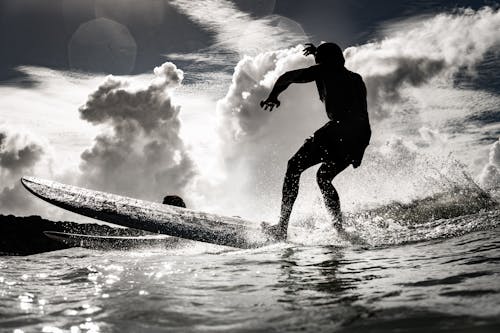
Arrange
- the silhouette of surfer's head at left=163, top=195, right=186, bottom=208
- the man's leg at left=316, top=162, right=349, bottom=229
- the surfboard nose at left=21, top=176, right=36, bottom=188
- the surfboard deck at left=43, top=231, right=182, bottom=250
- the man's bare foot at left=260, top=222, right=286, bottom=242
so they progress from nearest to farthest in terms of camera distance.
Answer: the man's bare foot at left=260, top=222, right=286, bottom=242 < the man's leg at left=316, top=162, right=349, bottom=229 < the surfboard deck at left=43, top=231, right=182, bottom=250 < the surfboard nose at left=21, top=176, right=36, bottom=188 < the silhouette of surfer's head at left=163, top=195, right=186, bottom=208

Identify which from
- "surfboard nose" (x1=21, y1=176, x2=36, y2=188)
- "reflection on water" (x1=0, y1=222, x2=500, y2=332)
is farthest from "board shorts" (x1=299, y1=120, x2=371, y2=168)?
"surfboard nose" (x1=21, y1=176, x2=36, y2=188)

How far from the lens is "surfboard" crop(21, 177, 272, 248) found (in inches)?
203

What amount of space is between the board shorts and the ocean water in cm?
148

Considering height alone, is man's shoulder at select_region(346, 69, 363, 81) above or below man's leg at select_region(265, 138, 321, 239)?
above

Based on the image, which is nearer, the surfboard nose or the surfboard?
the surfboard

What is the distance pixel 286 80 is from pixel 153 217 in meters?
2.48

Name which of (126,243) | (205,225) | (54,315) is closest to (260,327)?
(54,315)

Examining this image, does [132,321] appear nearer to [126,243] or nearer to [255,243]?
[255,243]

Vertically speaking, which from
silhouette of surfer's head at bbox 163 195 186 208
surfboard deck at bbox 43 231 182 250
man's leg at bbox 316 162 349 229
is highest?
man's leg at bbox 316 162 349 229

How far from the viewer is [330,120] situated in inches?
209

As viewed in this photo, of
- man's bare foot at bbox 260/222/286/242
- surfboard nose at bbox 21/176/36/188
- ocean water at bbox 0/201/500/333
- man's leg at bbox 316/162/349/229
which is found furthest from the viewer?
surfboard nose at bbox 21/176/36/188

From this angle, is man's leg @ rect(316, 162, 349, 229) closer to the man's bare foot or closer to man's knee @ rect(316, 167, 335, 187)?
man's knee @ rect(316, 167, 335, 187)

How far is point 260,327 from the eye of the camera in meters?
1.68

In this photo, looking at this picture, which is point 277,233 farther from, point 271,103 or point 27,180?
point 27,180
